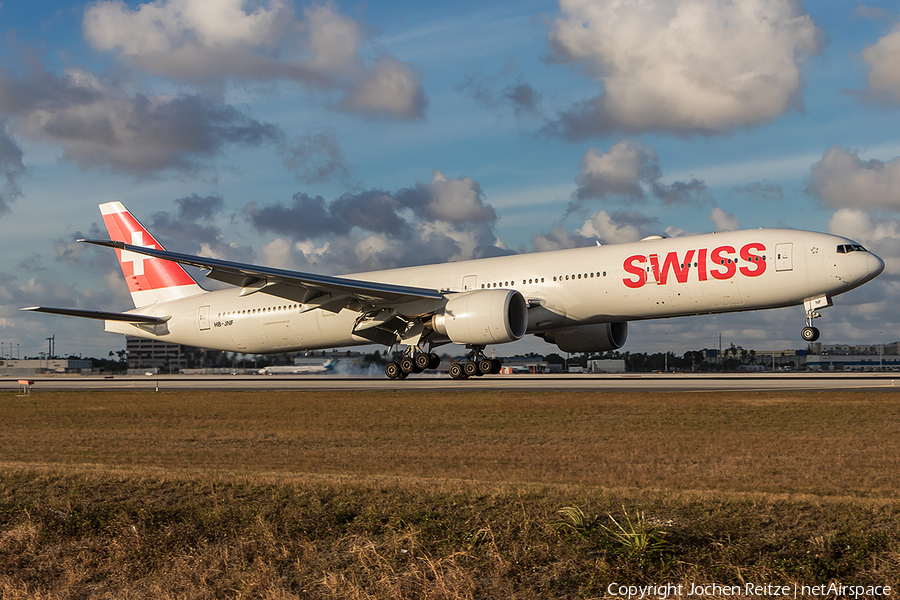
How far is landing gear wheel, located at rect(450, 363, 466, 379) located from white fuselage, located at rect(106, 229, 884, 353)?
3.95m

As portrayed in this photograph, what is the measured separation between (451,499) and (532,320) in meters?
24.3

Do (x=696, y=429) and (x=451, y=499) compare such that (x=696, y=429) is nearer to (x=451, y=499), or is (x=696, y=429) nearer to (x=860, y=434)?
(x=860, y=434)

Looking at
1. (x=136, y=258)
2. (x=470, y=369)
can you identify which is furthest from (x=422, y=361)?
(x=136, y=258)

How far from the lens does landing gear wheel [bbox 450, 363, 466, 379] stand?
3541cm

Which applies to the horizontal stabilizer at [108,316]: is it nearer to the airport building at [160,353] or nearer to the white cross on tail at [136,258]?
the white cross on tail at [136,258]

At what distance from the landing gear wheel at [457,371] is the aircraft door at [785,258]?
14.8 meters

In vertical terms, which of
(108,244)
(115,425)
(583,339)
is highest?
(108,244)

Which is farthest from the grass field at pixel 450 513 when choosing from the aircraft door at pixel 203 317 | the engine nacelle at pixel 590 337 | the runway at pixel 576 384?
the aircraft door at pixel 203 317

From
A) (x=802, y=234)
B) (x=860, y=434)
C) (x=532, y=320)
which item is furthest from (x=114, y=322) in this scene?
(x=860, y=434)

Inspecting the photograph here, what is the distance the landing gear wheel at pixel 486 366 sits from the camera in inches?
1331

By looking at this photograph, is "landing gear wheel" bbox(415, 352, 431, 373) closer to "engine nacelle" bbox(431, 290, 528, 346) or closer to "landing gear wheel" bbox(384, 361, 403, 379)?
"engine nacelle" bbox(431, 290, 528, 346)

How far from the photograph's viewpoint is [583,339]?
35.6m

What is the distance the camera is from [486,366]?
34000 millimetres

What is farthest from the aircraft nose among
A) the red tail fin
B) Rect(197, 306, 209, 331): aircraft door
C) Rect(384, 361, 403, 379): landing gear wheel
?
the red tail fin
